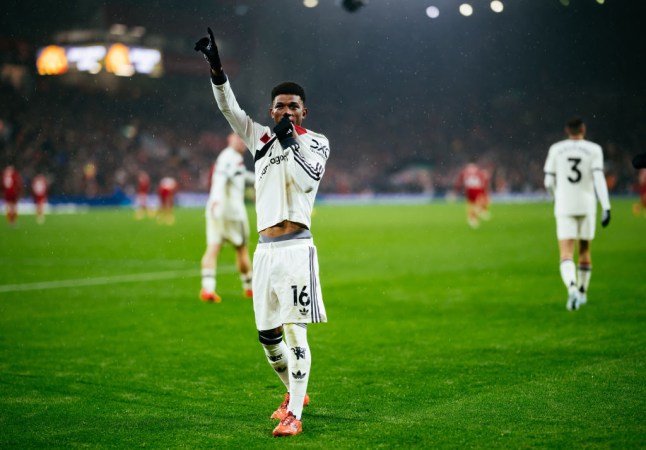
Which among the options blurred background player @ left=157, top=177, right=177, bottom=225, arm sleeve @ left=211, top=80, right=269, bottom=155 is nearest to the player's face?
arm sleeve @ left=211, top=80, right=269, bottom=155

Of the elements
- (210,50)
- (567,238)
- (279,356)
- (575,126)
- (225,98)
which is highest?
(575,126)

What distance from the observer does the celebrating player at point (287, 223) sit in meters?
5.47

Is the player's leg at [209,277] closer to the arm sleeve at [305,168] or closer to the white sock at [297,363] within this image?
the white sock at [297,363]

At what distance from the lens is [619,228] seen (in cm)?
2670

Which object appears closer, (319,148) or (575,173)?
(319,148)

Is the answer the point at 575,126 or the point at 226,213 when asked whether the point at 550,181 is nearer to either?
the point at 575,126

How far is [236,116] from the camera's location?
18.4ft

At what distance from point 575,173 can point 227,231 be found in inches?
194

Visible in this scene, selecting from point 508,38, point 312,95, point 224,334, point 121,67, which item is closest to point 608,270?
point 224,334

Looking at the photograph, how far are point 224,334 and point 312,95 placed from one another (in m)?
38.8

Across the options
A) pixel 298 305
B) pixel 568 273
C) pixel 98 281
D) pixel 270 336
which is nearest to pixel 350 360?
pixel 270 336

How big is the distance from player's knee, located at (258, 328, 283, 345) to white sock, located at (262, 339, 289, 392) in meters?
0.04

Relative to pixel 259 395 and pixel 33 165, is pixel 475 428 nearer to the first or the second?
pixel 259 395

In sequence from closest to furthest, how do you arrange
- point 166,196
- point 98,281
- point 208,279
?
point 208,279 < point 98,281 < point 166,196
